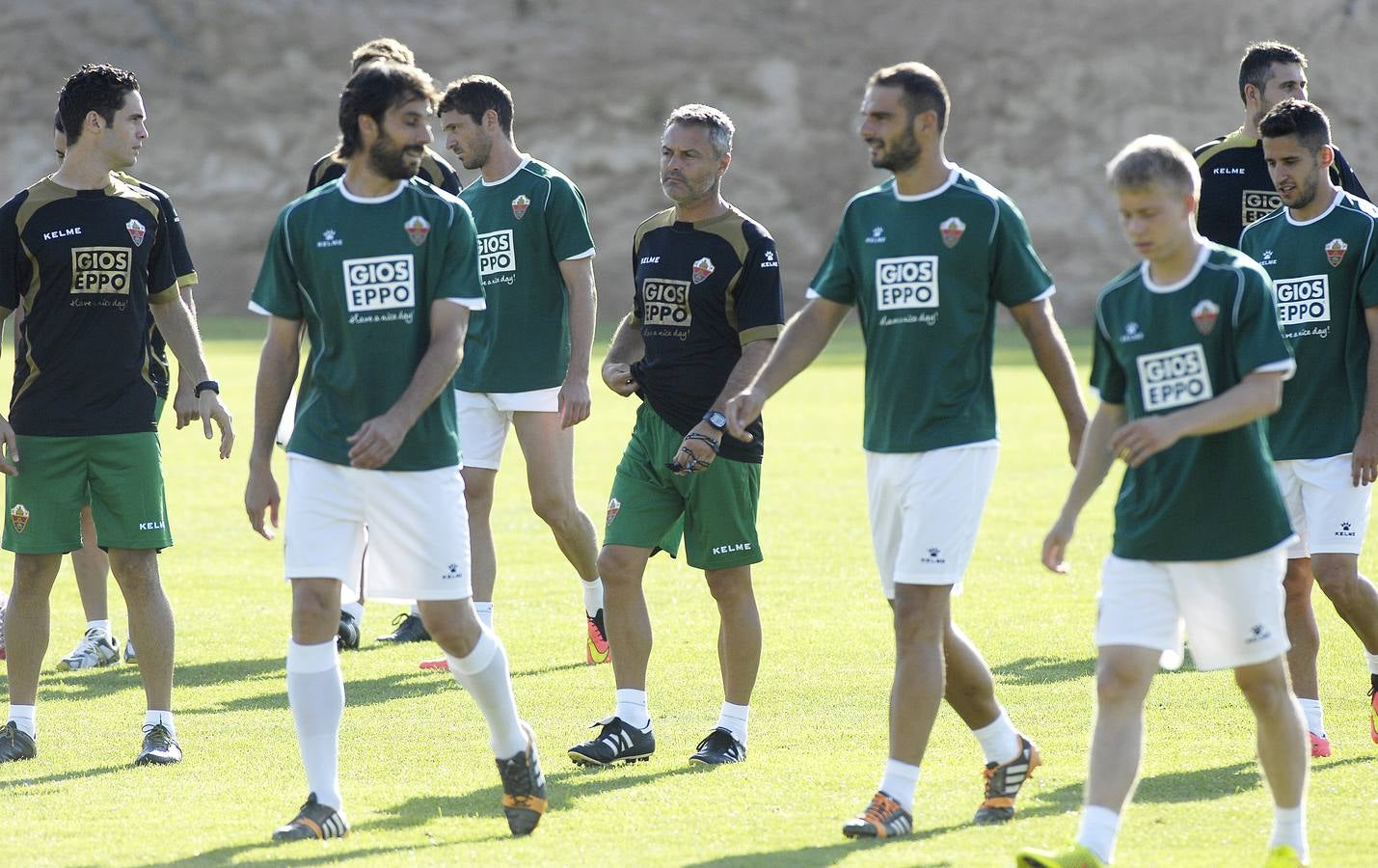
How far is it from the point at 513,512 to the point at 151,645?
27.7ft

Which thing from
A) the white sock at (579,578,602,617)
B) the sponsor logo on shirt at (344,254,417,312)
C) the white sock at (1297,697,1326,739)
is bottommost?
the white sock at (1297,697,1326,739)

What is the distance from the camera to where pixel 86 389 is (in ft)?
23.4

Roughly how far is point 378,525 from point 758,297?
2.03 metres

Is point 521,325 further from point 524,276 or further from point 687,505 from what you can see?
point 687,505

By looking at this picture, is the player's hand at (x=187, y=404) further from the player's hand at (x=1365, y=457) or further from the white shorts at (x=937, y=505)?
the player's hand at (x=1365, y=457)

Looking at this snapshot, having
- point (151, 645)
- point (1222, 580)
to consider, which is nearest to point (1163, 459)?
point (1222, 580)

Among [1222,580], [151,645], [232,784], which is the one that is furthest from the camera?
[151,645]

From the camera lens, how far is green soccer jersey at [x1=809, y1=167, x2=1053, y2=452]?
19.0ft

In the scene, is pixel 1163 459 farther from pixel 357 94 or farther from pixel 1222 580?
pixel 357 94

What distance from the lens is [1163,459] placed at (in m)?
5.10

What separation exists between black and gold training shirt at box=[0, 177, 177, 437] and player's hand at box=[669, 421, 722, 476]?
2145 millimetres

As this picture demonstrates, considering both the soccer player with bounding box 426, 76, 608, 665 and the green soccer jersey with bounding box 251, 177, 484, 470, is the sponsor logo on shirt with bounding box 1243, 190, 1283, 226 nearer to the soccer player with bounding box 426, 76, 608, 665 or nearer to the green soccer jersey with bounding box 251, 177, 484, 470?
the soccer player with bounding box 426, 76, 608, 665

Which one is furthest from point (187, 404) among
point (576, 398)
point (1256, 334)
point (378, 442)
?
point (1256, 334)

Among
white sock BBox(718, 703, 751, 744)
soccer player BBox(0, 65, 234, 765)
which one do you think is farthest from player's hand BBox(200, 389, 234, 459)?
white sock BBox(718, 703, 751, 744)
